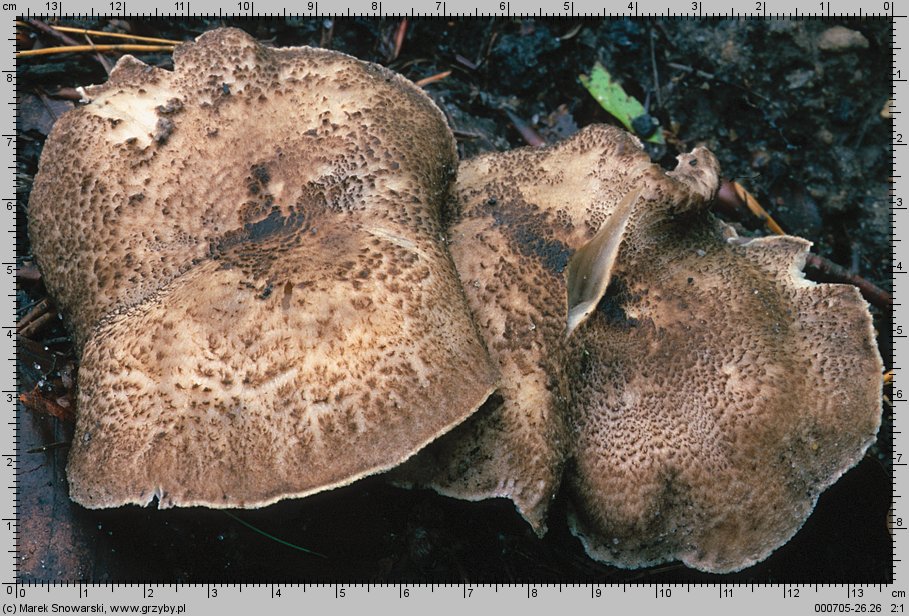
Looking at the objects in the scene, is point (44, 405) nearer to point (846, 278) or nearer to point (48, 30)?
point (48, 30)

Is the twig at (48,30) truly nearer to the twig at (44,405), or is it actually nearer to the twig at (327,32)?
the twig at (327,32)

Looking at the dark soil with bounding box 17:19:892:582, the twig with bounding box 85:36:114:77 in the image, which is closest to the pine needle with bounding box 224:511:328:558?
the dark soil with bounding box 17:19:892:582

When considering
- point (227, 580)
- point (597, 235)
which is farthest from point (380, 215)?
point (227, 580)

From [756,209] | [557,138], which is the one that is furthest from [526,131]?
[756,209]

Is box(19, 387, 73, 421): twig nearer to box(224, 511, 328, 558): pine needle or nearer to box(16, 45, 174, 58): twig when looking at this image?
box(224, 511, 328, 558): pine needle

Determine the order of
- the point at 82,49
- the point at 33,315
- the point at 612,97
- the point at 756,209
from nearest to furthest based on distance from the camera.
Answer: the point at 33,315 < the point at 82,49 < the point at 756,209 < the point at 612,97

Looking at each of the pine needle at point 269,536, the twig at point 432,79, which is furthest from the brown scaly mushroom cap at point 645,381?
the twig at point 432,79

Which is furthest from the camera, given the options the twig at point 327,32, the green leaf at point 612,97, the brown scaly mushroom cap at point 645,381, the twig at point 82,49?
the green leaf at point 612,97
